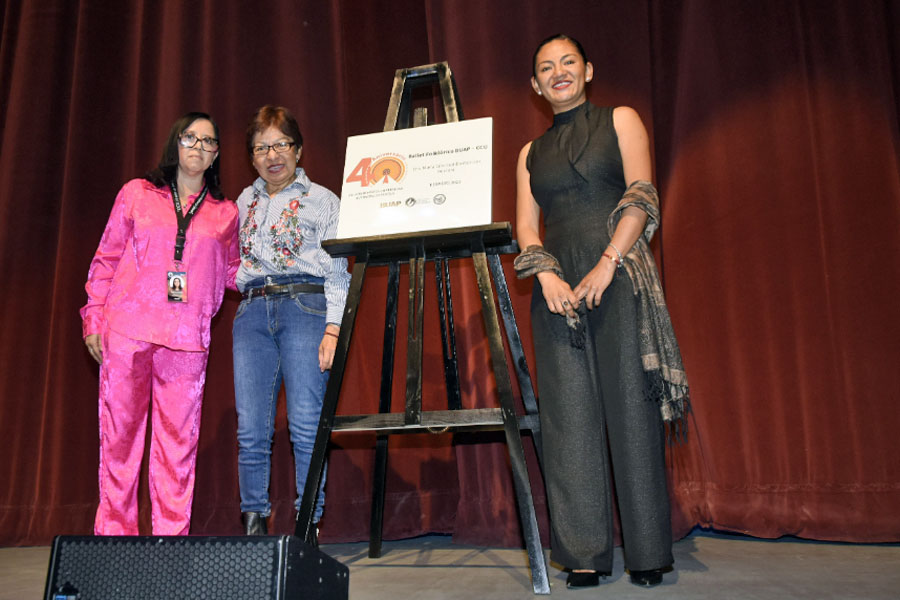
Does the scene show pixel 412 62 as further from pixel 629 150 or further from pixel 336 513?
pixel 336 513

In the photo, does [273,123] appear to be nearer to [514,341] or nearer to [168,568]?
[514,341]

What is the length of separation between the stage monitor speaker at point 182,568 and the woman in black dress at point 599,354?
2.50 ft

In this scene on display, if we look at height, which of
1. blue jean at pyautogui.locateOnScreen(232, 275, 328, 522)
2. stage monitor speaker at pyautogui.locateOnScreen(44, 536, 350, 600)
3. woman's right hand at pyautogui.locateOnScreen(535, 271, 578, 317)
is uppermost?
woman's right hand at pyautogui.locateOnScreen(535, 271, 578, 317)

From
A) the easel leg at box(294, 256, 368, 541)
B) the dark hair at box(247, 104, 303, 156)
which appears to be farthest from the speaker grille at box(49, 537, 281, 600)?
the dark hair at box(247, 104, 303, 156)

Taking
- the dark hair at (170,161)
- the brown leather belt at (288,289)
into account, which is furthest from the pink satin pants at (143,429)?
the dark hair at (170,161)

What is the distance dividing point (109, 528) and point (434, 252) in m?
1.20

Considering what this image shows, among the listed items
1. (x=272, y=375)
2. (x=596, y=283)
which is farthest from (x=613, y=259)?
(x=272, y=375)

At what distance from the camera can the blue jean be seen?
2.00m

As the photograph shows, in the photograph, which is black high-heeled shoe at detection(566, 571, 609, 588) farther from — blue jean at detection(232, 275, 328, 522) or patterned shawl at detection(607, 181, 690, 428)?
blue jean at detection(232, 275, 328, 522)

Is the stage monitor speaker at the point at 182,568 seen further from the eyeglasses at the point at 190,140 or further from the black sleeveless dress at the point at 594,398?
the eyeglasses at the point at 190,140

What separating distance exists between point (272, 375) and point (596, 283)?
1.03 meters

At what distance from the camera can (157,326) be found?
1.92m

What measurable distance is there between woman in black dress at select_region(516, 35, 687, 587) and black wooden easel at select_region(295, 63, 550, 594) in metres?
0.09

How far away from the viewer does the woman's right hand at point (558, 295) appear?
1.62 m
